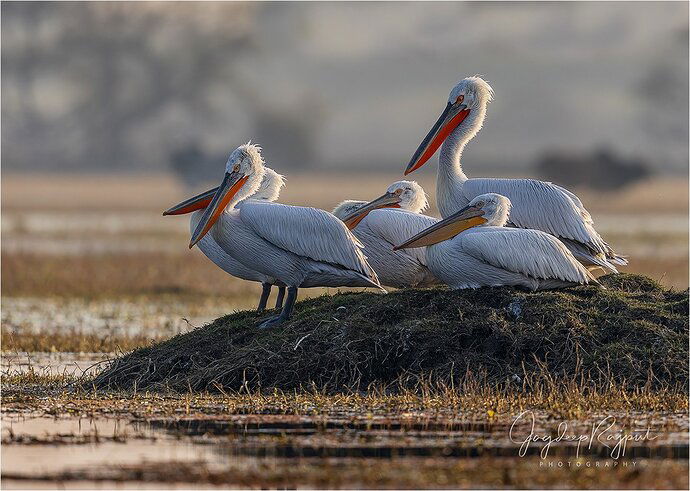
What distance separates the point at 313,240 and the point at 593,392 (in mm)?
2585

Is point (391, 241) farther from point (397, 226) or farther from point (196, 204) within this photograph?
point (196, 204)

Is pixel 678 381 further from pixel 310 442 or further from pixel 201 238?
pixel 201 238

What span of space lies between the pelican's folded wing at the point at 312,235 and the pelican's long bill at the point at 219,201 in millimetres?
246

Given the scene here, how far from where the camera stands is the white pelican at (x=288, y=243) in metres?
9.89

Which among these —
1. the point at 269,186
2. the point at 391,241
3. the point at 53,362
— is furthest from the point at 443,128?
the point at 53,362

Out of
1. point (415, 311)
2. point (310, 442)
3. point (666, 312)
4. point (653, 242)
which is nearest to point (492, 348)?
point (415, 311)

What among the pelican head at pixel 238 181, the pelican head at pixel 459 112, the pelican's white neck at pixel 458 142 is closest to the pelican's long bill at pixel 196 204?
the pelican head at pixel 238 181

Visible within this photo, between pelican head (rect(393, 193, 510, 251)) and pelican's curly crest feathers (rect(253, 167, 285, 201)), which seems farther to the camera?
pelican's curly crest feathers (rect(253, 167, 285, 201))

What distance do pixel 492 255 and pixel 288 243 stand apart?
1.52 metres

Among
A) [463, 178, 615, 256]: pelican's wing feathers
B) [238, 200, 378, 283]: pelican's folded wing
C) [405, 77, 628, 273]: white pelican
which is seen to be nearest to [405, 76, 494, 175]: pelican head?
[405, 77, 628, 273]: white pelican

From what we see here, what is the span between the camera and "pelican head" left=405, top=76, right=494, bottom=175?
1123cm

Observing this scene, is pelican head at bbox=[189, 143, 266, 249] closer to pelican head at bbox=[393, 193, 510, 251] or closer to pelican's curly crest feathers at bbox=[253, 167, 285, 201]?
pelican's curly crest feathers at bbox=[253, 167, 285, 201]

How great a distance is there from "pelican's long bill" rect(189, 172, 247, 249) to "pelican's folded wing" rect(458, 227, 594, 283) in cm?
180

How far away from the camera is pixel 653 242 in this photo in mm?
27641
